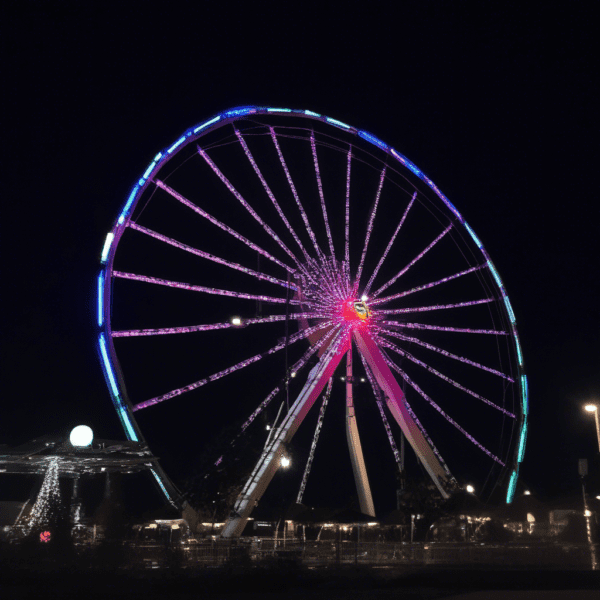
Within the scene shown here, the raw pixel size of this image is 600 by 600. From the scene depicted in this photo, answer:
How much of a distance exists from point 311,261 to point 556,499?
40.3ft

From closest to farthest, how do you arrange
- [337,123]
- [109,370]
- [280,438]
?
[109,370]
[280,438]
[337,123]

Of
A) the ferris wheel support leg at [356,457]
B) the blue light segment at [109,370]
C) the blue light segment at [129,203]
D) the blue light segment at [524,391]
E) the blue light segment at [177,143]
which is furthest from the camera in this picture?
the blue light segment at [524,391]

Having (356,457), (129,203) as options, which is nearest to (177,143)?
(129,203)

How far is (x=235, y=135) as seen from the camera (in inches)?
877

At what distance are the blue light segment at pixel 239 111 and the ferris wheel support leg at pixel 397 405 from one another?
7626 mm

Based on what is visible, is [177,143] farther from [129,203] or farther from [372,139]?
[372,139]

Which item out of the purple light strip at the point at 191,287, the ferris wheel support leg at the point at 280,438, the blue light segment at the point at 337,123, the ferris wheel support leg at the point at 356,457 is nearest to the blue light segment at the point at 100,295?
the purple light strip at the point at 191,287

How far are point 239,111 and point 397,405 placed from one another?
1085cm

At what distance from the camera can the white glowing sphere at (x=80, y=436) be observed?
49.3 ft

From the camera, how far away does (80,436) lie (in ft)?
49.5

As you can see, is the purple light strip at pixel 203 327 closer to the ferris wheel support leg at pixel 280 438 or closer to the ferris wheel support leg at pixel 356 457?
the ferris wheel support leg at pixel 280 438

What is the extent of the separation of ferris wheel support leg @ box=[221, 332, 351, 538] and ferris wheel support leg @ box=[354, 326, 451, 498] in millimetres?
638

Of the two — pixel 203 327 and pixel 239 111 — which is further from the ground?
pixel 239 111

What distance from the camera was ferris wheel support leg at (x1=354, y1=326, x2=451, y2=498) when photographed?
24.3m
